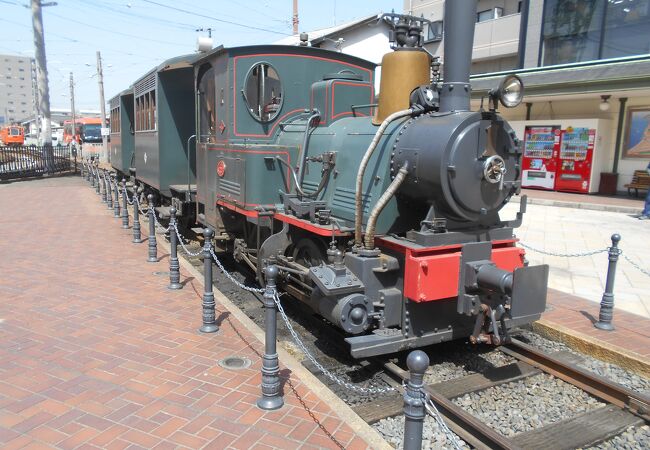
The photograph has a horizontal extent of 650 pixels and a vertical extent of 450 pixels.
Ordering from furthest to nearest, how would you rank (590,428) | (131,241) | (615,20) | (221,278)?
1. (615,20)
2. (131,241)
3. (221,278)
4. (590,428)

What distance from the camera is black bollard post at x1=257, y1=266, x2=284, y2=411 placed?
361cm

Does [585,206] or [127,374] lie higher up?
[585,206]

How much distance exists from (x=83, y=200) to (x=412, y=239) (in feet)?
43.8

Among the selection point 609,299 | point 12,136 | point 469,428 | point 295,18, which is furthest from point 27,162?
point 12,136

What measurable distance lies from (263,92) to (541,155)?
14377 mm

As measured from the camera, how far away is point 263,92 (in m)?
6.37

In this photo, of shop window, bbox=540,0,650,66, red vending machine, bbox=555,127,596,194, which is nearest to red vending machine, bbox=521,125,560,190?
red vending machine, bbox=555,127,596,194

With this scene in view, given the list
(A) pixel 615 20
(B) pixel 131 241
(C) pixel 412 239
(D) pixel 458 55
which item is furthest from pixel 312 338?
(A) pixel 615 20

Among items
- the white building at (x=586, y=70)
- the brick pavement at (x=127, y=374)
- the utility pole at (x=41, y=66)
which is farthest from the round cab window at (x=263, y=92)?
the utility pole at (x=41, y=66)

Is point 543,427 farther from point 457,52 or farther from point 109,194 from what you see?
point 109,194

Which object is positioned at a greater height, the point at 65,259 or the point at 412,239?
the point at 412,239

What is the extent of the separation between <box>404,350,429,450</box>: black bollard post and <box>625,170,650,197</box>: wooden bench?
16.7 m

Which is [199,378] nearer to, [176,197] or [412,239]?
[412,239]

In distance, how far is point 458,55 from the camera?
4.16 m
